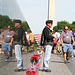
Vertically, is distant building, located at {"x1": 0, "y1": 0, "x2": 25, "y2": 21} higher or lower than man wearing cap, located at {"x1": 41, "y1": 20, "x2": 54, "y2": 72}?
higher

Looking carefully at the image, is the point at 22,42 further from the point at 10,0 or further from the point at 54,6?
the point at 54,6

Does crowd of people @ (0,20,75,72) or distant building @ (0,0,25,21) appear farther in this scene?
crowd of people @ (0,20,75,72)

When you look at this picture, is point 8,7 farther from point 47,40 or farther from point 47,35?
point 47,40

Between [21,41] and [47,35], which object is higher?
[47,35]

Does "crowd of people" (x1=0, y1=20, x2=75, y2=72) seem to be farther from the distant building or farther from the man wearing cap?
the distant building

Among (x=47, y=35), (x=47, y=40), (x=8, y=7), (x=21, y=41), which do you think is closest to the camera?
(x=8, y=7)

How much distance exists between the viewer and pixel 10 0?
10.2 ft

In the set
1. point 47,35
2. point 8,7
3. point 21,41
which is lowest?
point 21,41

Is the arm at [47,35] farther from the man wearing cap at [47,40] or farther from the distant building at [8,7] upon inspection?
the distant building at [8,7]

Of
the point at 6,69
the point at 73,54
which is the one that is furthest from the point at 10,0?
the point at 73,54

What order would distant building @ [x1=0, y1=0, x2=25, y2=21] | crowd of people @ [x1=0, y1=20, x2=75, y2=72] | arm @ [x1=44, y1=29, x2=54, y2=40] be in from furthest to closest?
1. arm @ [x1=44, y1=29, x2=54, y2=40]
2. crowd of people @ [x1=0, y1=20, x2=75, y2=72]
3. distant building @ [x1=0, y1=0, x2=25, y2=21]

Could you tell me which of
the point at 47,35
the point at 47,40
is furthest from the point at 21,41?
the point at 47,40

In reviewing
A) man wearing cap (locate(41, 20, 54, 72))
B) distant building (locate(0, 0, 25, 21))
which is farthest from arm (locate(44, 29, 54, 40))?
distant building (locate(0, 0, 25, 21))

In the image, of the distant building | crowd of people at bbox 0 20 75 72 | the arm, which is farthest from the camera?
the arm
